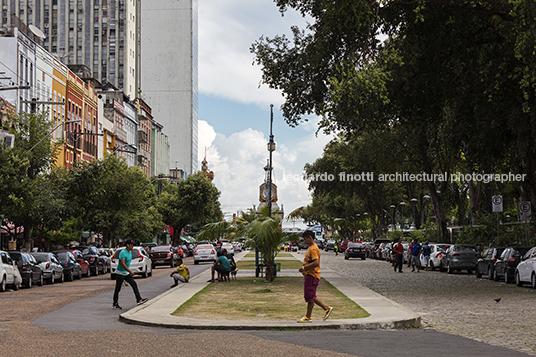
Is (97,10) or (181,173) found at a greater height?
(97,10)

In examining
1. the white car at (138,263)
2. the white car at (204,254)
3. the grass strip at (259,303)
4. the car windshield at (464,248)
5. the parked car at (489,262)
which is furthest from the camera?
the white car at (204,254)

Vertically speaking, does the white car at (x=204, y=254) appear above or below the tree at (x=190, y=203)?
below

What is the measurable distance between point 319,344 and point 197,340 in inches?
77.7

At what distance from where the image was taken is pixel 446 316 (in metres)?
15.7

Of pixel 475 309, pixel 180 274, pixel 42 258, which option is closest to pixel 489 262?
pixel 180 274

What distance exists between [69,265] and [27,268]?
5.62 metres

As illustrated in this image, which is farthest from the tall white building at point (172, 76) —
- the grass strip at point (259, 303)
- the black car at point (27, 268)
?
the grass strip at point (259, 303)

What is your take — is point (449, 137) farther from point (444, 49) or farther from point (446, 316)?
point (446, 316)

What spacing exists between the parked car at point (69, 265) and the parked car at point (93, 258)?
3.60 metres

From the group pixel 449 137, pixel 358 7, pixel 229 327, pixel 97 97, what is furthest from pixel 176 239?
pixel 229 327

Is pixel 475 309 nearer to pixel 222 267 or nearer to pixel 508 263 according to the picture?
pixel 508 263

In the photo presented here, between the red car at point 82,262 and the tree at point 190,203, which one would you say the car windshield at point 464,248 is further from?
the tree at point 190,203

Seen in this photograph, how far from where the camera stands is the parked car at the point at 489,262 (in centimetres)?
3048

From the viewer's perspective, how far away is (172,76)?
539ft
